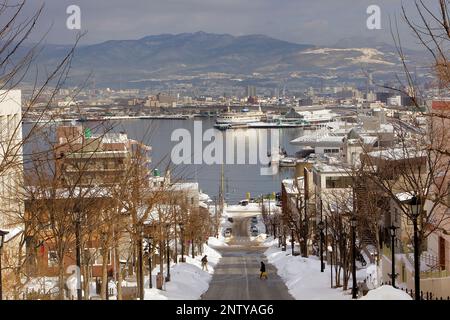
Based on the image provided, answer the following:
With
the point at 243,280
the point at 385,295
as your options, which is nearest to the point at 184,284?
the point at 243,280

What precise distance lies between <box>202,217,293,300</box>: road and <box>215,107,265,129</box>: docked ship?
126 m

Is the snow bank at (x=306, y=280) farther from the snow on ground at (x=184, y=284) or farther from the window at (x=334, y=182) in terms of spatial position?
the window at (x=334, y=182)

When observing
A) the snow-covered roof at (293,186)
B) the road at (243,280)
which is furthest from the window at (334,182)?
the snow-covered roof at (293,186)

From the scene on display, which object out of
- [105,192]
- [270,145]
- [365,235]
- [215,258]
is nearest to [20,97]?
[105,192]

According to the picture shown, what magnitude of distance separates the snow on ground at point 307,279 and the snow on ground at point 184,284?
2.35 meters

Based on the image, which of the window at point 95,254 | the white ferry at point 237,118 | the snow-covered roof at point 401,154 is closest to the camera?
the window at point 95,254

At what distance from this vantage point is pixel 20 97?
2116 centimetres

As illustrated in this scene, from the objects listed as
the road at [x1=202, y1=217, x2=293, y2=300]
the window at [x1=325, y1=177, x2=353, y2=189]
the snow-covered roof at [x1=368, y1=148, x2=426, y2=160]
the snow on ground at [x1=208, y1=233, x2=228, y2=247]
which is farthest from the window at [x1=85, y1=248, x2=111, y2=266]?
the window at [x1=325, y1=177, x2=353, y2=189]

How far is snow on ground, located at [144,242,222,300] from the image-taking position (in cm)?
1830

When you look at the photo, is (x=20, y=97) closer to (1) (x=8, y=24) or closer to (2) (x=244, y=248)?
(1) (x=8, y=24)

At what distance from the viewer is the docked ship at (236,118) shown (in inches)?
6713

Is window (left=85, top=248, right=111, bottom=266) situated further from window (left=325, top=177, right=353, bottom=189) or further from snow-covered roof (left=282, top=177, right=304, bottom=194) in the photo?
snow-covered roof (left=282, top=177, right=304, bottom=194)

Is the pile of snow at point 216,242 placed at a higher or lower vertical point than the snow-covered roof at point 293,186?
lower

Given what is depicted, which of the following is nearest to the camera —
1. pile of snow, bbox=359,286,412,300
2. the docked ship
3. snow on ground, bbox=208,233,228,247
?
pile of snow, bbox=359,286,412,300
